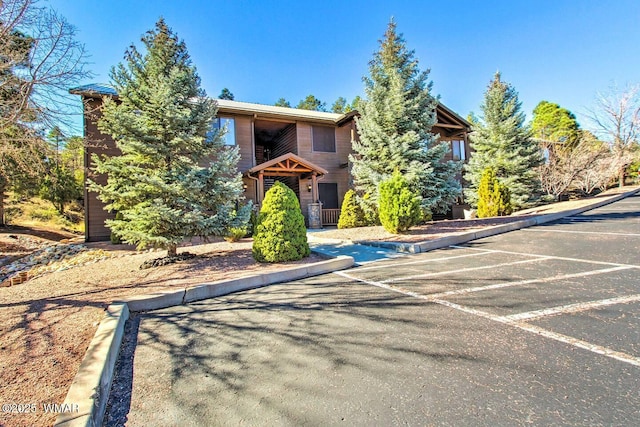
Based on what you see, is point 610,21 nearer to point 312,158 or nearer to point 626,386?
point 312,158

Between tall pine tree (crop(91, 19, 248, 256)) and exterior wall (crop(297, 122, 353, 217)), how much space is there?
8.06m

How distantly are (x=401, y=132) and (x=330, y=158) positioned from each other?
16.8 ft

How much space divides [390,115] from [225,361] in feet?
35.9

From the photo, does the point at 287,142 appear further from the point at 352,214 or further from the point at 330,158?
the point at 352,214

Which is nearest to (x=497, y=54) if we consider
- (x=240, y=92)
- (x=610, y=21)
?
(x=610, y=21)

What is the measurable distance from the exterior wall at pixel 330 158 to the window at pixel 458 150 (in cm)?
784

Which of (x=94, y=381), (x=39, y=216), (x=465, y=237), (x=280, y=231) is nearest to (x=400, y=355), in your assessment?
(x=94, y=381)

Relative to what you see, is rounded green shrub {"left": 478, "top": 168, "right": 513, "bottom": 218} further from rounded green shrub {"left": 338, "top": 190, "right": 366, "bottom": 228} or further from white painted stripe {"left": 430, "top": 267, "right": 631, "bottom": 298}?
white painted stripe {"left": 430, "top": 267, "right": 631, "bottom": 298}

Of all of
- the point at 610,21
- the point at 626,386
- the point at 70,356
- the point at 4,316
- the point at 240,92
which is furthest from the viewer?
the point at 240,92

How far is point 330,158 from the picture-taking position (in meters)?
16.0

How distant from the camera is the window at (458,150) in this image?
63.8 ft

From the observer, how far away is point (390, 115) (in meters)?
11.4

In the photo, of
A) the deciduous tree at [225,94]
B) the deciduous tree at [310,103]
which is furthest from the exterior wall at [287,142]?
the deciduous tree at [225,94]

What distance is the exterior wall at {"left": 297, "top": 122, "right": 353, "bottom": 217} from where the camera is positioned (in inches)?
596
